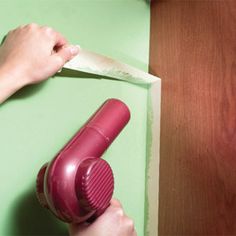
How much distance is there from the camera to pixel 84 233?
52 centimetres

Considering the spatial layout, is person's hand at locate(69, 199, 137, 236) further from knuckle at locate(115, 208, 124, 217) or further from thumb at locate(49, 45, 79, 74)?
thumb at locate(49, 45, 79, 74)

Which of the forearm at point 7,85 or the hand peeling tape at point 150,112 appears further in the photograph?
the hand peeling tape at point 150,112

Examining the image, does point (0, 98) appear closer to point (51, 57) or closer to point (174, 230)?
point (51, 57)

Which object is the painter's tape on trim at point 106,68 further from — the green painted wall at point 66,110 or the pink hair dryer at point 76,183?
the pink hair dryer at point 76,183

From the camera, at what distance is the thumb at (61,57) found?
565mm

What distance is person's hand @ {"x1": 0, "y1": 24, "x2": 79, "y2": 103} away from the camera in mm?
535

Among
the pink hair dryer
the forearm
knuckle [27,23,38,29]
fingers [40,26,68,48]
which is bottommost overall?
the pink hair dryer

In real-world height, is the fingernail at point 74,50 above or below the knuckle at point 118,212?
above

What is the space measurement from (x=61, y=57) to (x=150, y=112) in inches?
11.6

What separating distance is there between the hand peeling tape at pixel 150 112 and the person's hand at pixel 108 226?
0.21 m

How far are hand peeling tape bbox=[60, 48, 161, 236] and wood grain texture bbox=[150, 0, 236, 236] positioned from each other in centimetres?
2

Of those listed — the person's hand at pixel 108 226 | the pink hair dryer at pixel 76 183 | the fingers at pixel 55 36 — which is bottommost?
the person's hand at pixel 108 226

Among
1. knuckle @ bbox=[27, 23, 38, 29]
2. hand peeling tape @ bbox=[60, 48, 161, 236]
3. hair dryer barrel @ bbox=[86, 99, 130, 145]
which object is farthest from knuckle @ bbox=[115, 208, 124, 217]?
knuckle @ bbox=[27, 23, 38, 29]

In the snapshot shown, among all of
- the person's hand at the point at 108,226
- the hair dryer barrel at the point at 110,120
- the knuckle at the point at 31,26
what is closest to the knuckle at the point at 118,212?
the person's hand at the point at 108,226
